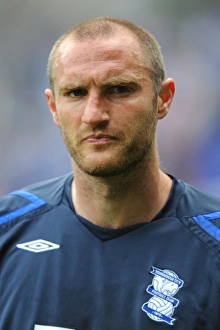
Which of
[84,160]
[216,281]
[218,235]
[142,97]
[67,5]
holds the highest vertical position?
[67,5]

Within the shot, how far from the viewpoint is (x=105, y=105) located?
7.22 feet

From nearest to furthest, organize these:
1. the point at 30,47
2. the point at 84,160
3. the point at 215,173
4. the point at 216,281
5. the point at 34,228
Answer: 1. the point at 216,281
2. the point at 84,160
3. the point at 34,228
4. the point at 215,173
5. the point at 30,47

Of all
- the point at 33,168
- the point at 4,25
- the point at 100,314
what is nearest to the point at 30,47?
the point at 4,25

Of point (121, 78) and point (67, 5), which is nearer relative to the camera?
point (121, 78)

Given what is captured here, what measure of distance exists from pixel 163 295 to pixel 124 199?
442 millimetres

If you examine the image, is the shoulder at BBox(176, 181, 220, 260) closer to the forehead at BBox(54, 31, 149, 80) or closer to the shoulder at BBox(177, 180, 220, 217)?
the shoulder at BBox(177, 180, 220, 217)

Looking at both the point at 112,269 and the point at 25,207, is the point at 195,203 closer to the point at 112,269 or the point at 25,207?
the point at 112,269

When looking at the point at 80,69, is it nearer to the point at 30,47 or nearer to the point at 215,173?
the point at 215,173

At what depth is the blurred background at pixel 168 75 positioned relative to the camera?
5.92 meters

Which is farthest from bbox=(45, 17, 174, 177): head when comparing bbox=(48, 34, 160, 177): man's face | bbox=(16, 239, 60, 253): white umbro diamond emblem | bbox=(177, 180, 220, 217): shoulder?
bbox=(16, 239, 60, 253): white umbro diamond emblem

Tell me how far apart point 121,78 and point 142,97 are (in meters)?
0.12

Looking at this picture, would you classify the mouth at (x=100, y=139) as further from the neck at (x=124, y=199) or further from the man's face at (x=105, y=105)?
the neck at (x=124, y=199)

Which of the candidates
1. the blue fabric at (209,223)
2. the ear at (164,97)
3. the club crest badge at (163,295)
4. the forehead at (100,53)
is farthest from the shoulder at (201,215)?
the forehead at (100,53)

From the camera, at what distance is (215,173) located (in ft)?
19.1
